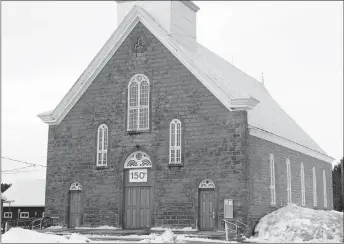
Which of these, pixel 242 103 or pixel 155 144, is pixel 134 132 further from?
pixel 242 103

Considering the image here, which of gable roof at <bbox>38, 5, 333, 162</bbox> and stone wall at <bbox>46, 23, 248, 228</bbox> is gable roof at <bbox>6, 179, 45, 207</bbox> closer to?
stone wall at <bbox>46, 23, 248, 228</bbox>

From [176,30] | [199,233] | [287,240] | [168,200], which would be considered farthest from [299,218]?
[176,30]

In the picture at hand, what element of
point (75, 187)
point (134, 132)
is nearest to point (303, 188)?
point (134, 132)

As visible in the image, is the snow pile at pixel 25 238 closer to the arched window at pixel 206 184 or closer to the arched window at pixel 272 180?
the arched window at pixel 206 184

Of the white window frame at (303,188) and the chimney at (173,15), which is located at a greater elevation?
the chimney at (173,15)

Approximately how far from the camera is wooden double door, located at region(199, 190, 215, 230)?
25.2 metres

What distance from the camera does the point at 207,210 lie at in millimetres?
25344

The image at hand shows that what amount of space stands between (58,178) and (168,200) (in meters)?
6.37

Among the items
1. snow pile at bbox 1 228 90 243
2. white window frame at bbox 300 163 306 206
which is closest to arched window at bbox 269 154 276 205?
white window frame at bbox 300 163 306 206

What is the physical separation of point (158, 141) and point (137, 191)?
265 centimetres

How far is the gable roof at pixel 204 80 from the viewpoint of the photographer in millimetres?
25703

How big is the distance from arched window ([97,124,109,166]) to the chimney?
6042 mm

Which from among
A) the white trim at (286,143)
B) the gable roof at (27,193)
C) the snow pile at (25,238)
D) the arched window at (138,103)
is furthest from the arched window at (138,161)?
the gable roof at (27,193)

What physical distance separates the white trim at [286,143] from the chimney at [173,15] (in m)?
6.07
